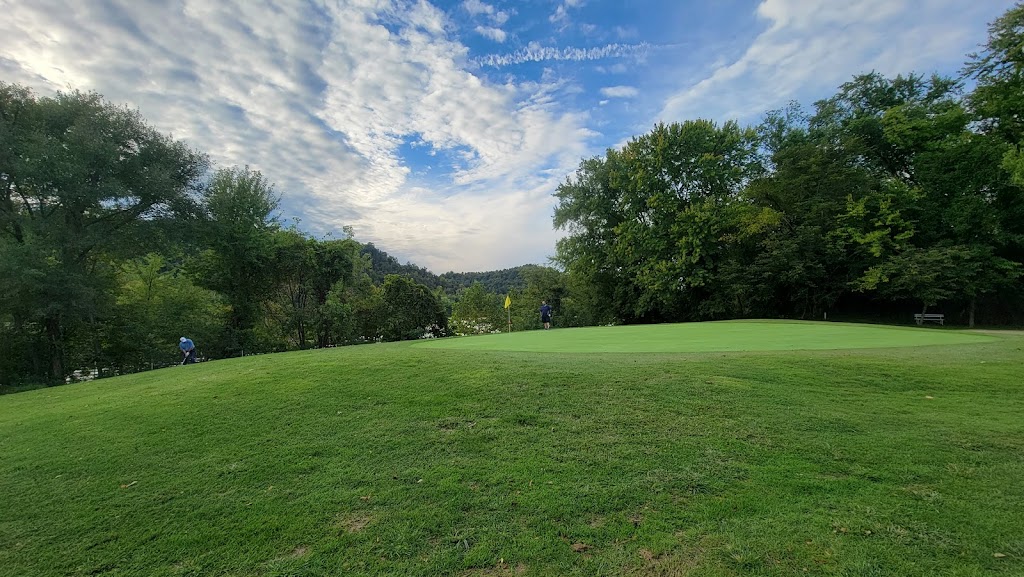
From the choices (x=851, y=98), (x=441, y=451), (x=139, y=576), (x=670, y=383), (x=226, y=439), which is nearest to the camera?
(x=139, y=576)

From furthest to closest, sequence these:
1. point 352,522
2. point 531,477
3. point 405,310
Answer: point 405,310, point 531,477, point 352,522

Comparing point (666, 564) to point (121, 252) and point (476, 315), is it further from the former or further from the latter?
point (476, 315)

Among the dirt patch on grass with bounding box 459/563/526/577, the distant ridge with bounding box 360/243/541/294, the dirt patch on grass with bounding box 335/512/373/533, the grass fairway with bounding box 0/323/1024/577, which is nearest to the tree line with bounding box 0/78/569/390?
the grass fairway with bounding box 0/323/1024/577

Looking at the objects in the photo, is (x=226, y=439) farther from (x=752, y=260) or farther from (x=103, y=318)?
(x=752, y=260)

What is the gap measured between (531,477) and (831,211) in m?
27.6

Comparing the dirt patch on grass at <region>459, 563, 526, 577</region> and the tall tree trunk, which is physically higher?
the dirt patch on grass at <region>459, 563, 526, 577</region>

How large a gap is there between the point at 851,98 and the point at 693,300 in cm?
1676

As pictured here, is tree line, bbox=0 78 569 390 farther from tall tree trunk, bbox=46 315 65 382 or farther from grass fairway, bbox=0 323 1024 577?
grass fairway, bbox=0 323 1024 577

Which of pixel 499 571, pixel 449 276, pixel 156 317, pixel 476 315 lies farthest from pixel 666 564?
pixel 449 276

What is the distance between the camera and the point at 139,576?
7.22 ft

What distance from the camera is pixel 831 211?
22781 mm

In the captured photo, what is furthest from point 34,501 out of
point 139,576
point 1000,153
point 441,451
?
point 1000,153

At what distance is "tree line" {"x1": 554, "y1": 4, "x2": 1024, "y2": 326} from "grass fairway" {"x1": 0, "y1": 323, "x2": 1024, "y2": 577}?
19.8 metres

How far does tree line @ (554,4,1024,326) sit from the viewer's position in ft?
65.2
